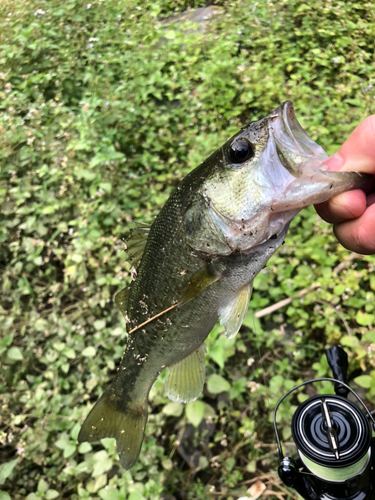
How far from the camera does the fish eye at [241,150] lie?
1.22m

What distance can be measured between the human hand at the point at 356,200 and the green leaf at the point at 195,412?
1505 mm

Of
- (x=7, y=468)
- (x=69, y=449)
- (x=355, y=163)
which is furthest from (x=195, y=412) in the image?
(x=355, y=163)

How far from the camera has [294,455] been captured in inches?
86.6

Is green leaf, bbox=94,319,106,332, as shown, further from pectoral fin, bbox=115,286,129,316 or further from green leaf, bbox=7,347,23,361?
pectoral fin, bbox=115,286,129,316

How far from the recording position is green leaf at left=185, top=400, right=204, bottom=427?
2227 millimetres

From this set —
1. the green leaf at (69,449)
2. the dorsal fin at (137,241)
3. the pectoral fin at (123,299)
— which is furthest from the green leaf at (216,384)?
the dorsal fin at (137,241)

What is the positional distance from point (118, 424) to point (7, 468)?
4.40ft

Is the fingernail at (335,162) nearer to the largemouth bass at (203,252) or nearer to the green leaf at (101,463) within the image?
the largemouth bass at (203,252)

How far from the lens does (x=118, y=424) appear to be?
5.81 ft

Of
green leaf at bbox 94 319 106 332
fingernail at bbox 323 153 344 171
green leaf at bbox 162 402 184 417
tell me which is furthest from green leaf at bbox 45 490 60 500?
fingernail at bbox 323 153 344 171

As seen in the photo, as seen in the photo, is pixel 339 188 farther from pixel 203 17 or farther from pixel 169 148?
pixel 203 17

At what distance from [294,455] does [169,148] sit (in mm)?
2932

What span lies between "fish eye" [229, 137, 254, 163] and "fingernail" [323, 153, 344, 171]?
266mm

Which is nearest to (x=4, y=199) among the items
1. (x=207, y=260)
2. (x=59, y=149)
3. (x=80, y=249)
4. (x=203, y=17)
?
(x=59, y=149)
